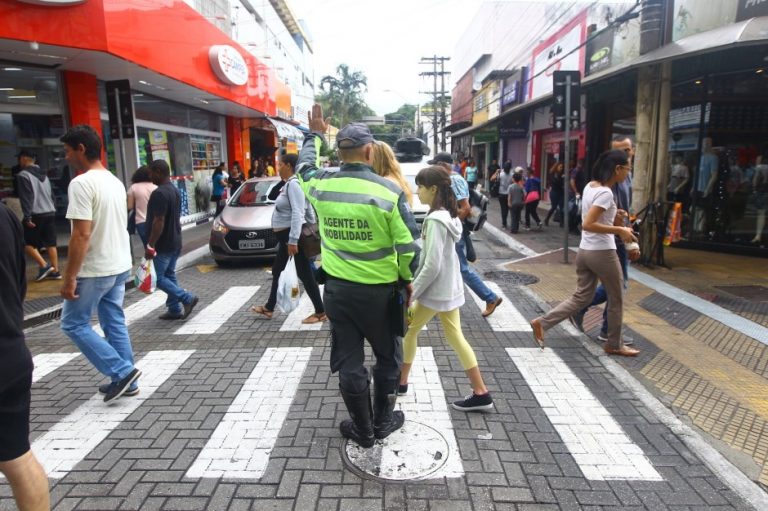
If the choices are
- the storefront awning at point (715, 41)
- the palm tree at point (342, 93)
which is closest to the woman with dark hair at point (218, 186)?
the storefront awning at point (715, 41)

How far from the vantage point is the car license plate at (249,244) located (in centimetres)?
910

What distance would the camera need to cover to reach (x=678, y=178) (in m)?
10.4

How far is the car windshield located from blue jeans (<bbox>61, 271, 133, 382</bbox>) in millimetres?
6050

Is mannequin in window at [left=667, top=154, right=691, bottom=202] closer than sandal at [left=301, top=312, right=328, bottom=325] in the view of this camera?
No

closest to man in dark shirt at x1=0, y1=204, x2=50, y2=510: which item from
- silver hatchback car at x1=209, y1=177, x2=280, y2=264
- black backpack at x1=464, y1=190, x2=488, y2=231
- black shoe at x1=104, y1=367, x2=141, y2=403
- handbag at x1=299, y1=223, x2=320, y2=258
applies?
black shoe at x1=104, y1=367, x2=141, y2=403

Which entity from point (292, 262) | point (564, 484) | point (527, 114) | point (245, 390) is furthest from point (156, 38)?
point (527, 114)

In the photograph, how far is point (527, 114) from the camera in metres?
20.7

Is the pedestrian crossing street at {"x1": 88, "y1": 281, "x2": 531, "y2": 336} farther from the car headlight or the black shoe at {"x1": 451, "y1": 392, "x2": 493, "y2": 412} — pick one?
the black shoe at {"x1": 451, "y1": 392, "x2": 493, "y2": 412}

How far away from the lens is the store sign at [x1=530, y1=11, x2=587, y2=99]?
1416cm

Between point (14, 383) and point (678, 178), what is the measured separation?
11.4m

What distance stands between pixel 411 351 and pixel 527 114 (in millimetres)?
18824

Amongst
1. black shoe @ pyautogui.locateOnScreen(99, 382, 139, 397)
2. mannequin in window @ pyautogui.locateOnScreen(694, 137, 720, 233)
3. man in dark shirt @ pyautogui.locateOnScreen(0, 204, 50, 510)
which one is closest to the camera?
man in dark shirt @ pyautogui.locateOnScreen(0, 204, 50, 510)

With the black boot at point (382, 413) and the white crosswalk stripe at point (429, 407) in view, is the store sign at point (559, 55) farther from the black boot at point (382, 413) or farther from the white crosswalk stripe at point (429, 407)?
the black boot at point (382, 413)

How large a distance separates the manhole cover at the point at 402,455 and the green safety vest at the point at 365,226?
3.59ft
